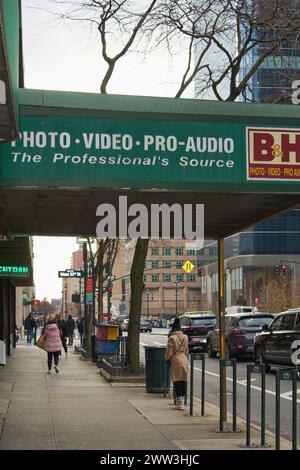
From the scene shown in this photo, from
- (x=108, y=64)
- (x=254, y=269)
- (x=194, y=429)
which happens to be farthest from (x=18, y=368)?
(x=254, y=269)

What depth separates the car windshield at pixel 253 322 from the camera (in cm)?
2712

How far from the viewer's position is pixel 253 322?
27359 mm

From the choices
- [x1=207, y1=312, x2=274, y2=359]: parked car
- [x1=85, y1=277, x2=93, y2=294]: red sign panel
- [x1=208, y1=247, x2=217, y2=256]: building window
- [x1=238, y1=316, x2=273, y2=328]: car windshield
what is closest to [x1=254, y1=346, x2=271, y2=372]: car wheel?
[x1=207, y1=312, x2=274, y2=359]: parked car

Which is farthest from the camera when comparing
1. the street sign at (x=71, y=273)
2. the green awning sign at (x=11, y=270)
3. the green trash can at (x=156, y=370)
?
the street sign at (x=71, y=273)

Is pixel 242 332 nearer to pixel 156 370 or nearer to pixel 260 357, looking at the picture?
pixel 260 357

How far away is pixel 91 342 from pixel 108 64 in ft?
40.4

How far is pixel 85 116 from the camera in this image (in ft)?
30.5

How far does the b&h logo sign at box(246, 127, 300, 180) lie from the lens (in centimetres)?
959

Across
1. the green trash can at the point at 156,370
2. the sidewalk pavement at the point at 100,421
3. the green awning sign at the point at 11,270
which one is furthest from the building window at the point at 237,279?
the green trash can at the point at 156,370

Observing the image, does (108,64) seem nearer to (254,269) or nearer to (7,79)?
(7,79)

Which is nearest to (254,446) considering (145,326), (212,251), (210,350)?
(210,350)

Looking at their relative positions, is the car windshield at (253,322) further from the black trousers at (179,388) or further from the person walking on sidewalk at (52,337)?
the black trousers at (179,388)

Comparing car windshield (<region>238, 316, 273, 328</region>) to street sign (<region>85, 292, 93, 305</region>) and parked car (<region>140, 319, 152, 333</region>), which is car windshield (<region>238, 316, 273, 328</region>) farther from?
parked car (<region>140, 319, 152, 333</region>)

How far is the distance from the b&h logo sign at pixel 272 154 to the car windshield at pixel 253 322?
1792 cm
